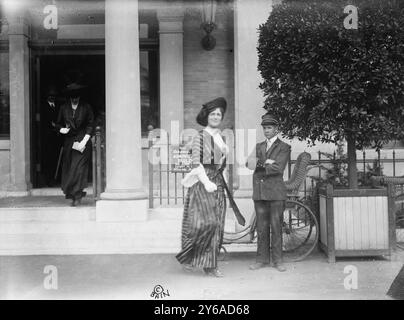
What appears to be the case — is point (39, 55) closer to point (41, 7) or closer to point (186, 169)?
point (41, 7)

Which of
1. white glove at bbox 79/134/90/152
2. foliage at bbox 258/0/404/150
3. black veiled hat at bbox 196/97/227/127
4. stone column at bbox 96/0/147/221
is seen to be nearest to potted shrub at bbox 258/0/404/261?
foliage at bbox 258/0/404/150

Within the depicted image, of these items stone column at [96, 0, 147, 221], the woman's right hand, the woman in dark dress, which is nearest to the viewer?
the woman's right hand

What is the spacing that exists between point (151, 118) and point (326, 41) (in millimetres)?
5577

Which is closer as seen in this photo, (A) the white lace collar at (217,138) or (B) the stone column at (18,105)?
(A) the white lace collar at (217,138)

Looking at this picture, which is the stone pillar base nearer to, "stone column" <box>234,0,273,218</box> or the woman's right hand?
"stone column" <box>234,0,273,218</box>

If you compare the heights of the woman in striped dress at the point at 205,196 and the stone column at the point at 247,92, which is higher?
the stone column at the point at 247,92

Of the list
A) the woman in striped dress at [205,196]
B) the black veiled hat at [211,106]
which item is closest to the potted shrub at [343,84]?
the black veiled hat at [211,106]

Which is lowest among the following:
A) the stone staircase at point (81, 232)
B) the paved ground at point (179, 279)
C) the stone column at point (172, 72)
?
the paved ground at point (179, 279)

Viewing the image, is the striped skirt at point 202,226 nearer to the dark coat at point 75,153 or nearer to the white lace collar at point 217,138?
the white lace collar at point 217,138

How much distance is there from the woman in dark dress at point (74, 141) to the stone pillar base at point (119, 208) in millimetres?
914

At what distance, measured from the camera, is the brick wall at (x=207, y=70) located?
10781 millimetres

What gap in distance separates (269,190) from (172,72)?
4942mm

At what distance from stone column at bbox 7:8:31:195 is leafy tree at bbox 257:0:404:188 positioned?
589 centimetres

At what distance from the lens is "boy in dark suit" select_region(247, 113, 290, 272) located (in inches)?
247
